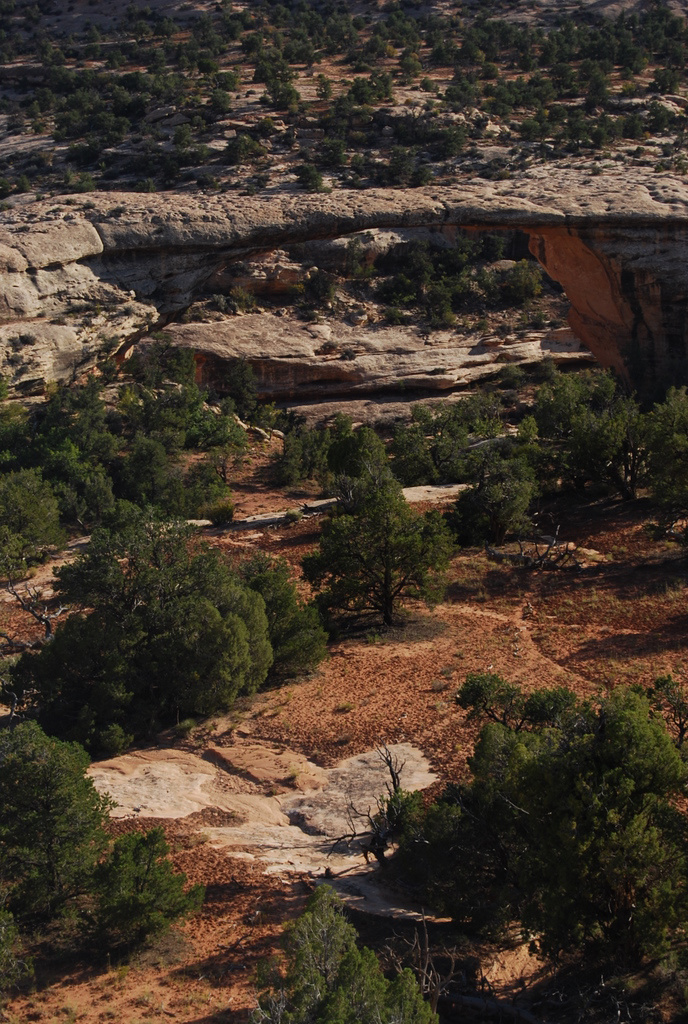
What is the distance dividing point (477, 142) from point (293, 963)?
→ 36.8m

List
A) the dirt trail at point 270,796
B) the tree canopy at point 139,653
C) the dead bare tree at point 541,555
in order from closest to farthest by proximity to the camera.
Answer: the dirt trail at point 270,796 < the tree canopy at point 139,653 < the dead bare tree at point 541,555

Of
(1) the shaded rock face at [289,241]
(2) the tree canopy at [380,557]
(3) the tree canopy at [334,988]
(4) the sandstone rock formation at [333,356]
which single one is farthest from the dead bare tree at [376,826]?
(4) the sandstone rock formation at [333,356]

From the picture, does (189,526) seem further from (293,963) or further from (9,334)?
(9,334)

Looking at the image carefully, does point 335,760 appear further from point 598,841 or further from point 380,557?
point 598,841

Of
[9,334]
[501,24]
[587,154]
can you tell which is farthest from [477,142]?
[9,334]

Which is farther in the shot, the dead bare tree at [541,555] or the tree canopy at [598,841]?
the dead bare tree at [541,555]

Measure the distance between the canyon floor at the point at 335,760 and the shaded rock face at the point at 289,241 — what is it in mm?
14376

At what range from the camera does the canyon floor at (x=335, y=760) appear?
891cm

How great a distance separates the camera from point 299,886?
10.3m

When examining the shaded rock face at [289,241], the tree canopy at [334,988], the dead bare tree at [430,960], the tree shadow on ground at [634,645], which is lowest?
the tree shadow on ground at [634,645]

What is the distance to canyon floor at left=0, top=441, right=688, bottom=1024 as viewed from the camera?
8.91m

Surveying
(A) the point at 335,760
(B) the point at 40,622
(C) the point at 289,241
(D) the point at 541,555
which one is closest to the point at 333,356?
(C) the point at 289,241

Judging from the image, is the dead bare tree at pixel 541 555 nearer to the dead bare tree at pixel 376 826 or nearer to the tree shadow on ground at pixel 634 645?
the tree shadow on ground at pixel 634 645

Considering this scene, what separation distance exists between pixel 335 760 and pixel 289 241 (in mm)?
25458
